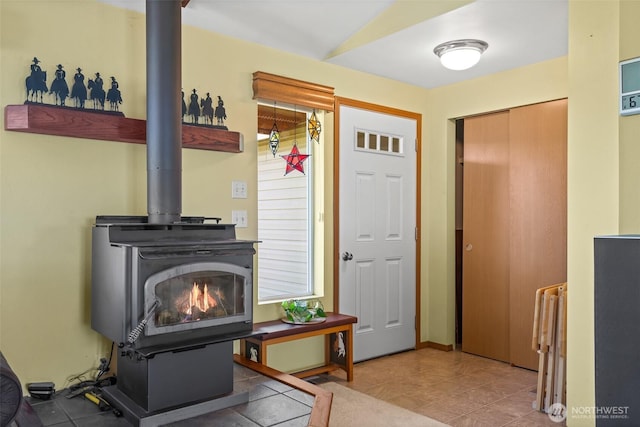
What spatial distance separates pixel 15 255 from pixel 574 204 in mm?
2838

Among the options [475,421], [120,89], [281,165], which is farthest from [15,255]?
[475,421]

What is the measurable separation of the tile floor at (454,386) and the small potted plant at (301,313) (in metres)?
0.49

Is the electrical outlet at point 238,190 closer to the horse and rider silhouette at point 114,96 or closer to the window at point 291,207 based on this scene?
the window at point 291,207

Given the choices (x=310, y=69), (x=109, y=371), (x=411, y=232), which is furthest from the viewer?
(x=411, y=232)

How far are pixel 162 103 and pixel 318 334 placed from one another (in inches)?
68.5

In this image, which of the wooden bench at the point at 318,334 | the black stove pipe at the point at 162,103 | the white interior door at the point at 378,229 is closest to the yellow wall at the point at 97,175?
the black stove pipe at the point at 162,103

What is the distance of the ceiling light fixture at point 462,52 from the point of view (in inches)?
130

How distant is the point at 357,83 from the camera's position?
3.98 m

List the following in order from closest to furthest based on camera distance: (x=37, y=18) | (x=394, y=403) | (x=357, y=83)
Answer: (x=37, y=18), (x=394, y=403), (x=357, y=83)

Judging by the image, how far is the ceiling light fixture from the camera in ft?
10.9

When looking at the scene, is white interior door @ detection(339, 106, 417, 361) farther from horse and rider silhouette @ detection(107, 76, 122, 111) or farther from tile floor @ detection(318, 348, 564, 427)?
horse and rider silhouette @ detection(107, 76, 122, 111)

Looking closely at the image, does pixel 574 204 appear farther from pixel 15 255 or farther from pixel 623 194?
pixel 15 255

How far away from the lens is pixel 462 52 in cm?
331

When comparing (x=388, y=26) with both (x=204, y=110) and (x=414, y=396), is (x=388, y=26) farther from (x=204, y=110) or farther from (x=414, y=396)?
(x=414, y=396)
